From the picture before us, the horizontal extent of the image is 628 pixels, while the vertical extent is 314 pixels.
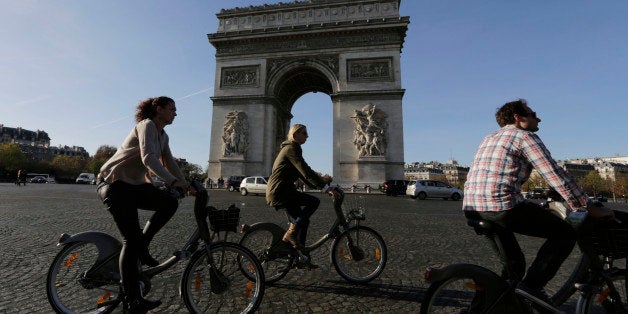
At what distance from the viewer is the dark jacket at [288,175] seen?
10.5 ft

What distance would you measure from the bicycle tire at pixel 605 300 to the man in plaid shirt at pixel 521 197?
251mm

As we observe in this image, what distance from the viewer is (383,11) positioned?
2503cm

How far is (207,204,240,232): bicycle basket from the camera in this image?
2459mm

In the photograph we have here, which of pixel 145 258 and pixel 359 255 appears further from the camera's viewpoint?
pixel 359 255

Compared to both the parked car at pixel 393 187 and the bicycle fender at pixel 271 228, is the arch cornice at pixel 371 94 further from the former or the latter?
the bicycle fender at pixel 271 228

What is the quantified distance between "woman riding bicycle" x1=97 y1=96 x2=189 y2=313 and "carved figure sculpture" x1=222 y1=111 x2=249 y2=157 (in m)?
23.0

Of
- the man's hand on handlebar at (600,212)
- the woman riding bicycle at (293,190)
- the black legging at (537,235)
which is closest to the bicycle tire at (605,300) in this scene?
the black legging at (537,235)

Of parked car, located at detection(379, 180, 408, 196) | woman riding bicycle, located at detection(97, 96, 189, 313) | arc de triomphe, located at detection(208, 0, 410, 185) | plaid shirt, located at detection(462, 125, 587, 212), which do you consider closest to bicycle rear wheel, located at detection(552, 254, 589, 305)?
plaid shirt, located at detection(462, 125, 587, 212)

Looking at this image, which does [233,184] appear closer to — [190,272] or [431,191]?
[431,191]

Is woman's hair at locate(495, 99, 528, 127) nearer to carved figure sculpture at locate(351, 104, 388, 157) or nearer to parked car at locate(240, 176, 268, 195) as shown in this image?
parked car at locate(240, 176, 268, 195)

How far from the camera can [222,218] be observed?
8.15 feet

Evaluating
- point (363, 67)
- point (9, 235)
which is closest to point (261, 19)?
point (363, 67)

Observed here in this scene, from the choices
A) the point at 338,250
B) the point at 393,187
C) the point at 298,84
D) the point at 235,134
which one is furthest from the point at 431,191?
the point at 338,250

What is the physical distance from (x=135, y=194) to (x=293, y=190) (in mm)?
1439
